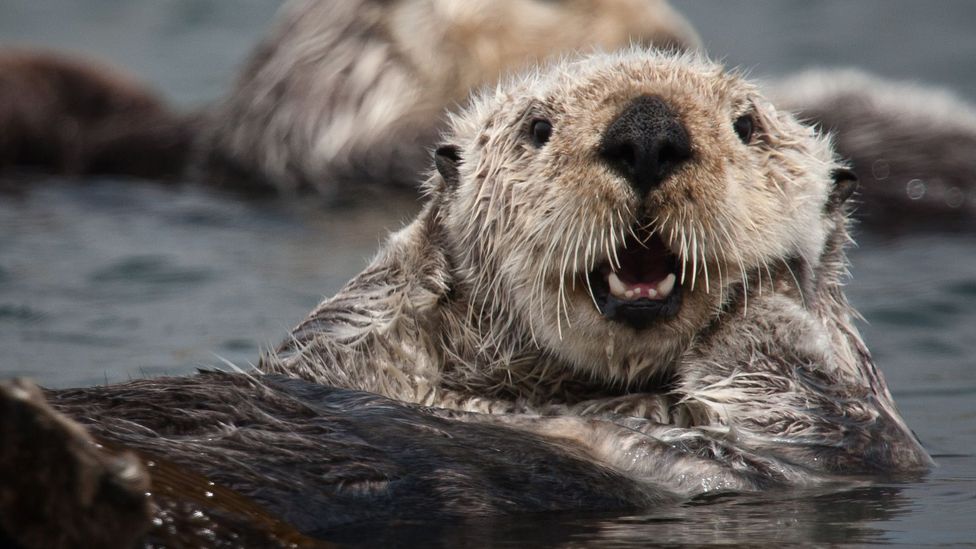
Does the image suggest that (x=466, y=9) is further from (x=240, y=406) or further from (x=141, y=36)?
(x=141, y=36)

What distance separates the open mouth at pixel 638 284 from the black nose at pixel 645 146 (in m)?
0.15

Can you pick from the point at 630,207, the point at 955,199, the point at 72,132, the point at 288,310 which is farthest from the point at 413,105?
the point at 630,207

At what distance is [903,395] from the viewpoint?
19.3 feet

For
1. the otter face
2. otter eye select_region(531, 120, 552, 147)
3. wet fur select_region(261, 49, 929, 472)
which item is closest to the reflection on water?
wet fur select_region(261, 49, 929, 472)

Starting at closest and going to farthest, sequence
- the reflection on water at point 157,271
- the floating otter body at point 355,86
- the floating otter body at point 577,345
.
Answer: the floating otter body at point 577,345 < the reflection on water at point 157,271 < the floating otter body at point 355,86

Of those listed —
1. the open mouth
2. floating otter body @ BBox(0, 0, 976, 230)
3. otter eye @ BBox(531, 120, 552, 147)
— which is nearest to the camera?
the open mouth

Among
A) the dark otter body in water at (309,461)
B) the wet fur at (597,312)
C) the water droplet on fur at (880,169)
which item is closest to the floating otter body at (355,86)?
the water droplet on fur at (880,169)

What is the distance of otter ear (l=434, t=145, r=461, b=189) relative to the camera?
13.9 ft

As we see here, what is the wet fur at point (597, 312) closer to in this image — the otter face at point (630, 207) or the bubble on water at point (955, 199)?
the otter face at point (630, 207)

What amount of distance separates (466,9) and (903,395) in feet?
12.1

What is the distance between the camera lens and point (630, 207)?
142 inches

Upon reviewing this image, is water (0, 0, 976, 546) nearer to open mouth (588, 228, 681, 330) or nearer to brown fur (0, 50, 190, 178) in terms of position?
brown fur (0, 50, 190, 178)

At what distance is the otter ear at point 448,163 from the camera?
425 cm

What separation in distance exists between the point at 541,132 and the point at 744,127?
1.69 feet
